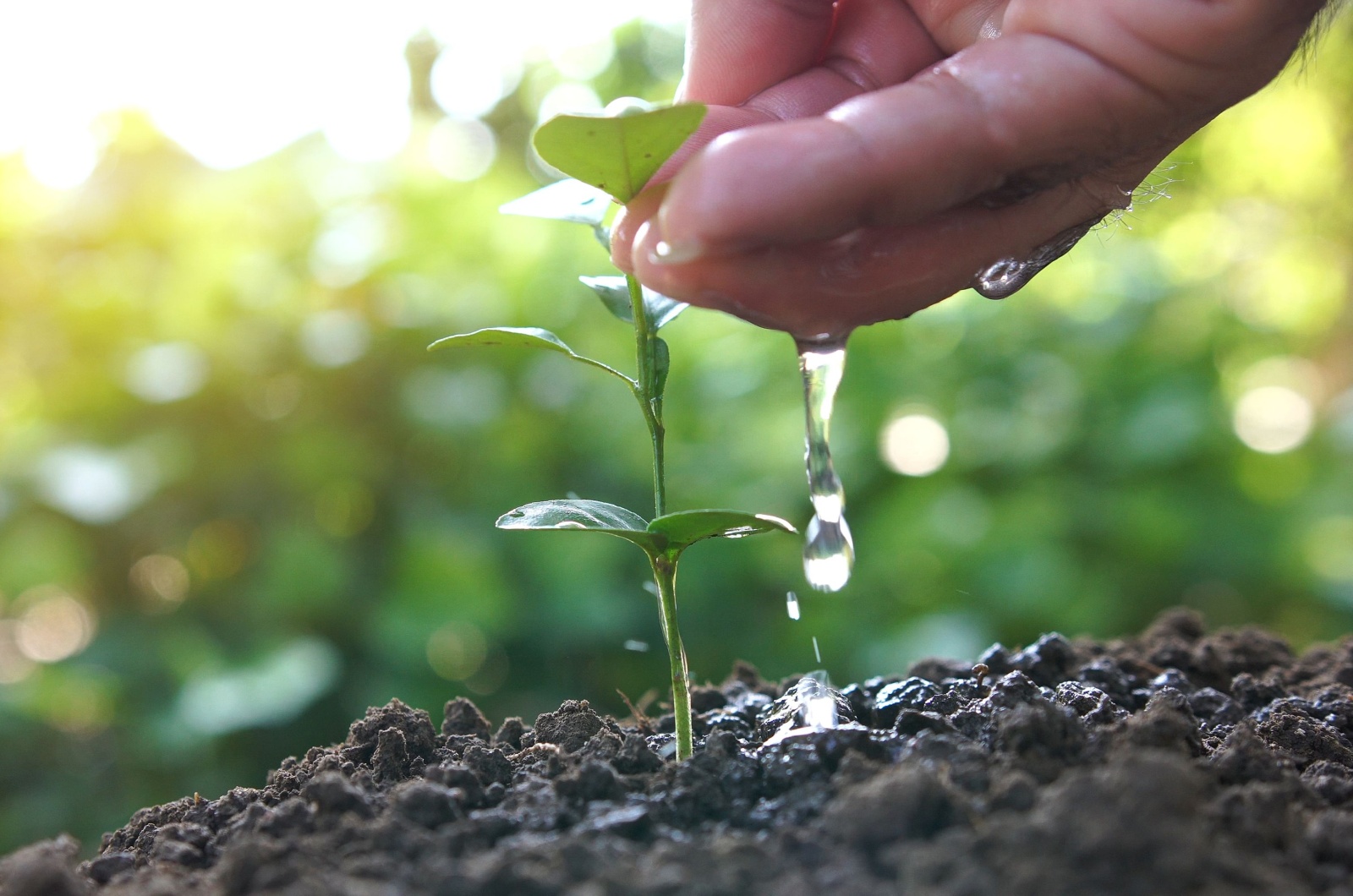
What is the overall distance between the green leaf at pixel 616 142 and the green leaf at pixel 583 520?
246 mm

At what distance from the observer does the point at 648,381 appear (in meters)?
0.87

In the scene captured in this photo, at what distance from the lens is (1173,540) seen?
2336mm

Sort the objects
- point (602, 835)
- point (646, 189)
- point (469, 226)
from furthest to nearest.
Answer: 1. point (469, 226)
2. point (646, 189)
3. point (602, 835)

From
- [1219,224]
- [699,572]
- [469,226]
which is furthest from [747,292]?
[1219,224]

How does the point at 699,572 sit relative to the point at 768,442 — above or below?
below

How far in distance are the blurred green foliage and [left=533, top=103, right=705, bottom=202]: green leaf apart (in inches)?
57.3

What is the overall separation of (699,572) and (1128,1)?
1.66m

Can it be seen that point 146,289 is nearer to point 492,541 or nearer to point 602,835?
point 492,541

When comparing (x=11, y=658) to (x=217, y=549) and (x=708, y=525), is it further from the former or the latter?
(x=708, y=525)

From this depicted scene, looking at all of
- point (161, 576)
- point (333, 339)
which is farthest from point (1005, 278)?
point (161, 576)

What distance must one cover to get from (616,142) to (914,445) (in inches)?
74.3

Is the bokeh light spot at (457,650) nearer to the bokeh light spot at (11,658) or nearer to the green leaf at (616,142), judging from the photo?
the bokeh light spot at (11,658)

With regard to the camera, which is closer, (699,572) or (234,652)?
(234,652)

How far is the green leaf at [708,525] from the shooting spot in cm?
77
